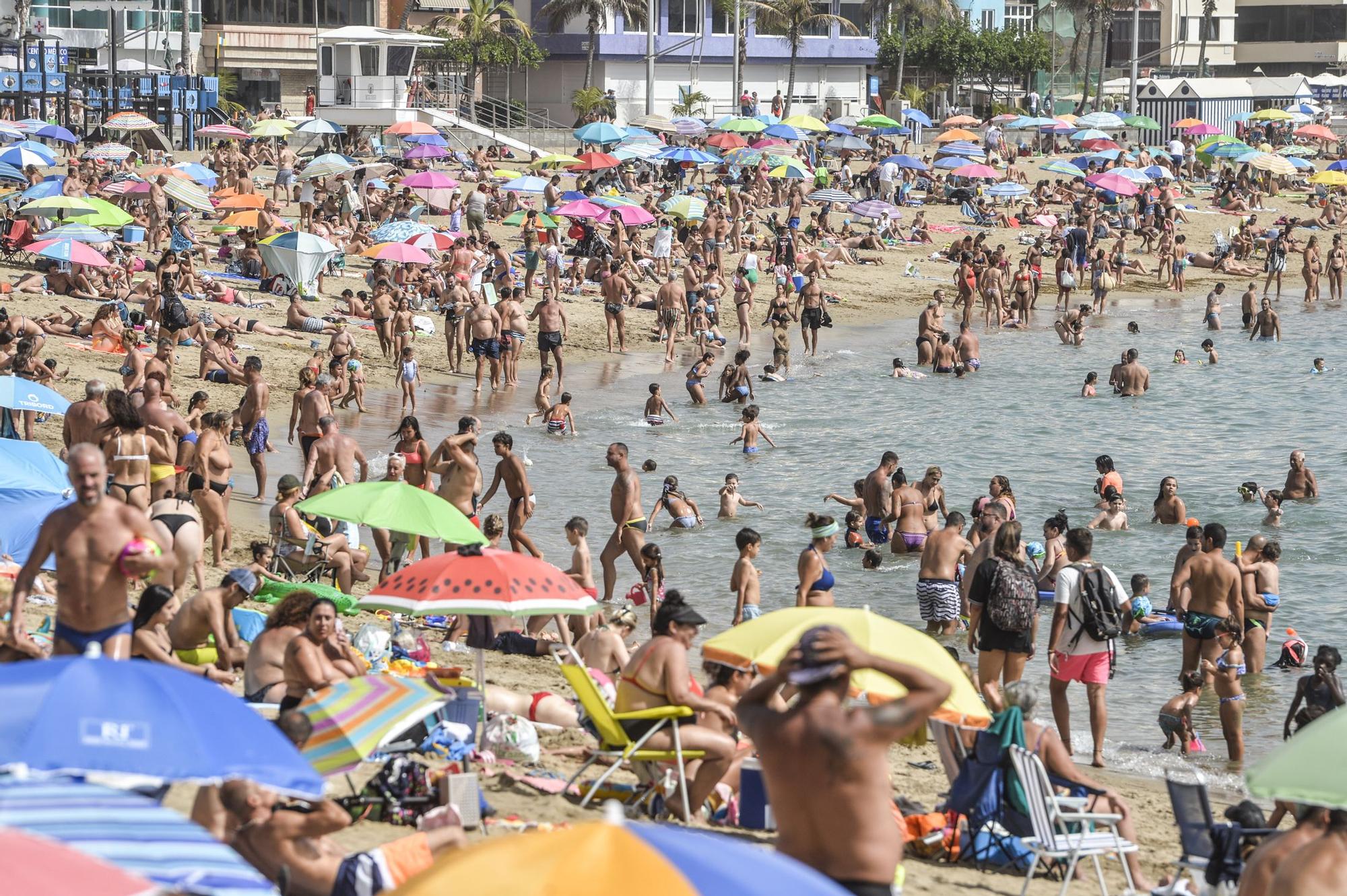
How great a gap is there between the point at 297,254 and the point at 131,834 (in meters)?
20.1

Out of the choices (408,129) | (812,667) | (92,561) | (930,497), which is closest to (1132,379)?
(930,497)

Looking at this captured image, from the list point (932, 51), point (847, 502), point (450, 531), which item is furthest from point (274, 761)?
point (932, 51)

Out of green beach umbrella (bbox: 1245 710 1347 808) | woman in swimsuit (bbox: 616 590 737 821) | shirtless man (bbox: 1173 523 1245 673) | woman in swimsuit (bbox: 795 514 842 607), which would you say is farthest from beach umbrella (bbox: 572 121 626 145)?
green beach umbrella (bbox: 1245 710 1347 808)

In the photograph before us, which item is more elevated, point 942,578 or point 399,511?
point 399,511

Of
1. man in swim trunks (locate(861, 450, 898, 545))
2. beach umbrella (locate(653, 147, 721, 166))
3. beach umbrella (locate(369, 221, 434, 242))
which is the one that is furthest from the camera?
beach umbrella (locate(653, 147, 721, 166))

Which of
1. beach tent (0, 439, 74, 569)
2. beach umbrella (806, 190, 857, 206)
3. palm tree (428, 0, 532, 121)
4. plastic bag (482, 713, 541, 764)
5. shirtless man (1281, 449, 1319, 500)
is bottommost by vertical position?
shirtless man (1281, 449, 1319, 500)

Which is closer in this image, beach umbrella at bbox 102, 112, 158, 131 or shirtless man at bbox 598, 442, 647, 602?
shirtless man at bbox 598, 442, 647, 602

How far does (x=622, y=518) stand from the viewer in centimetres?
1383

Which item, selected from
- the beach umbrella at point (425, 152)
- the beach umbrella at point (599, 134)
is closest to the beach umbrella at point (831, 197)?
the beach umbrella at point (599, 134)

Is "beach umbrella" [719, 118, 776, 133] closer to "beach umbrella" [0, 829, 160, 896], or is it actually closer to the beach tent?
the beach tent

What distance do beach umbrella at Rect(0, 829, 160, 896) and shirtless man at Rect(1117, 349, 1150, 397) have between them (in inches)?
861

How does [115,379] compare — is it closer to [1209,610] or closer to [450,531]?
[450,531]

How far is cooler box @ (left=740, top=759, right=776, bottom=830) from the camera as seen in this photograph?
7703mm

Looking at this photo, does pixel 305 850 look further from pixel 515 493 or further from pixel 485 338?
pixel 485 338
